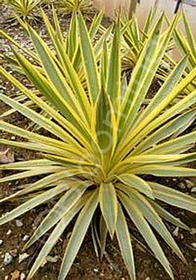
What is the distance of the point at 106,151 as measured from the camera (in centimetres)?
111

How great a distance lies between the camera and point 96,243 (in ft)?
3.95

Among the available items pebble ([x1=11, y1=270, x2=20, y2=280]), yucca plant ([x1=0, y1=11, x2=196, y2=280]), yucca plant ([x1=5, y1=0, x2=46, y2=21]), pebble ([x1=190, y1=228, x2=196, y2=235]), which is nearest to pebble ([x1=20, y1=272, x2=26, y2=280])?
pebble ([x1=11, y1=270, x2=20, y2=280])

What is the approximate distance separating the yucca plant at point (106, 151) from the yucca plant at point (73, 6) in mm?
2119

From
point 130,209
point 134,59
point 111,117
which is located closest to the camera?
point 111,117

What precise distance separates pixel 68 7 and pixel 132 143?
8.04 ft

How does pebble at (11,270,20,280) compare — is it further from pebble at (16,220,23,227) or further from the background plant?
the background plant

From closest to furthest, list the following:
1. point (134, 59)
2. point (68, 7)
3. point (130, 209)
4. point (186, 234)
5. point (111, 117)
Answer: point (111, 117)
point (130, 209)
point (186, 234)
point (134, 59)
point (68, 7)

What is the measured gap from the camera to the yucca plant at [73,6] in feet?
10.3

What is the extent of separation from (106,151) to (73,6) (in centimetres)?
245

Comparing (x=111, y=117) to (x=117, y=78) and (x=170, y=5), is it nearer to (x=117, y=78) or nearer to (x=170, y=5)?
(x=117, y=78)

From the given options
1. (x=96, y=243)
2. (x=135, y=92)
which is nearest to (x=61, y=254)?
(x=96, y=243)

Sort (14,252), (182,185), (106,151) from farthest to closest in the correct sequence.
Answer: (182,185) → (14,252) → (106,151)

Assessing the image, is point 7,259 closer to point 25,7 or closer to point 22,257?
point 22,257

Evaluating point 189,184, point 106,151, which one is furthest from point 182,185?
point 106,151
